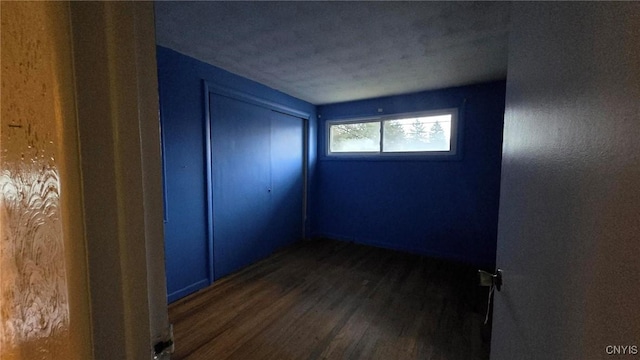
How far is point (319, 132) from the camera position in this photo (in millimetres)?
4125

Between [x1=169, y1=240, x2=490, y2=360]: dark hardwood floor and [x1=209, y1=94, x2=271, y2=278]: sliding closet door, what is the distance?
0.81 ft

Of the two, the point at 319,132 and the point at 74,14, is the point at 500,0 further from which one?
the point at 319,132

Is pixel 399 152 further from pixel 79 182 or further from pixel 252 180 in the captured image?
pixel 79 182

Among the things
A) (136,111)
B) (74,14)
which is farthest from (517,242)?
(74,14)

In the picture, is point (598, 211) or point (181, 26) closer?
point (598, 211)

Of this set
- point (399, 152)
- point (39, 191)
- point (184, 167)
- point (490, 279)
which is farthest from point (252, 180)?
point (39, 191)

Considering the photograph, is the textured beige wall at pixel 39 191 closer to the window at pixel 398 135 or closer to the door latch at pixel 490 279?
the door latch at pixel 490 279

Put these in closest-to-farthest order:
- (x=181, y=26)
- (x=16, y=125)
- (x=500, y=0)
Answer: (x=16, y=125), (x=500, y=0), (x=181, y=26)

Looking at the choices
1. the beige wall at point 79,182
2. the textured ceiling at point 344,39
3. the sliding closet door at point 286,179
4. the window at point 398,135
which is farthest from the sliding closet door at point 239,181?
the beige wall at point 79,182

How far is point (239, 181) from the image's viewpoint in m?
2.88

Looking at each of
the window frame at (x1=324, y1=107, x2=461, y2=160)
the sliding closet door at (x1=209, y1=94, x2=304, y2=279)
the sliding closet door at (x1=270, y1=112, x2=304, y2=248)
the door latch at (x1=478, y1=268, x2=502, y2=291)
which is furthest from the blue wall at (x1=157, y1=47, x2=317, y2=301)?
the door latch at (x1=478, y1=268, x2=502, y2=291)

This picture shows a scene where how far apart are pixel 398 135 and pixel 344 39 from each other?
76.7 inches

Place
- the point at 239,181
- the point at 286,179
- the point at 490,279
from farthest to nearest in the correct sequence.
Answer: the point at 286,179 → the point at 239,181 → the point at 490,279

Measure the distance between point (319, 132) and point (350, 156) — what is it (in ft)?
2.37
